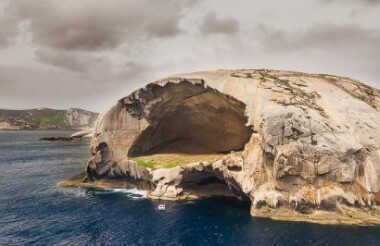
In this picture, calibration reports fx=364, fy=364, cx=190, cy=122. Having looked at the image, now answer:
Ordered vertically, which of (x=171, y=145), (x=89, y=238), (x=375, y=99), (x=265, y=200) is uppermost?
(x=375, y=99)

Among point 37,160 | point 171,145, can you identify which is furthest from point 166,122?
point 37,160

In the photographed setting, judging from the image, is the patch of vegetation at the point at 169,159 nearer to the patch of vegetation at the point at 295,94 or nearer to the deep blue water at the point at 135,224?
the deep blue water at the point at 135,224

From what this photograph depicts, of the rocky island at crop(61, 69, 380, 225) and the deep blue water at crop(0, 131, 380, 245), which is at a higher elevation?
the rocky island at crop(61, 69, 380, 225)

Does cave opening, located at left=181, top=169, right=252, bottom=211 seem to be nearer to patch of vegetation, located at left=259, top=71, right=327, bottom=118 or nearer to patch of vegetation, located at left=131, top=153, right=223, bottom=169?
patch of vegetation, located at left=131, top=153, right=223, bottom=169

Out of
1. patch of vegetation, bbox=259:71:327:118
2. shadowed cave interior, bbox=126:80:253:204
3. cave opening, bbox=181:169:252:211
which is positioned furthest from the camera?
shadowed cave interior, bbox=126:80:253:204

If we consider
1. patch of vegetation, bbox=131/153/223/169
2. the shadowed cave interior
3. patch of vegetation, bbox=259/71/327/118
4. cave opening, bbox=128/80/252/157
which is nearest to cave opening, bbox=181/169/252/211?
the shadowed cave interior

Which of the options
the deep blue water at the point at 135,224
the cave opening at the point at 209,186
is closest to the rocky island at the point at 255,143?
the cave opening at the point at 209,186

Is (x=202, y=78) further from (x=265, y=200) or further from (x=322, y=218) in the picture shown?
(x=322, y=218)
